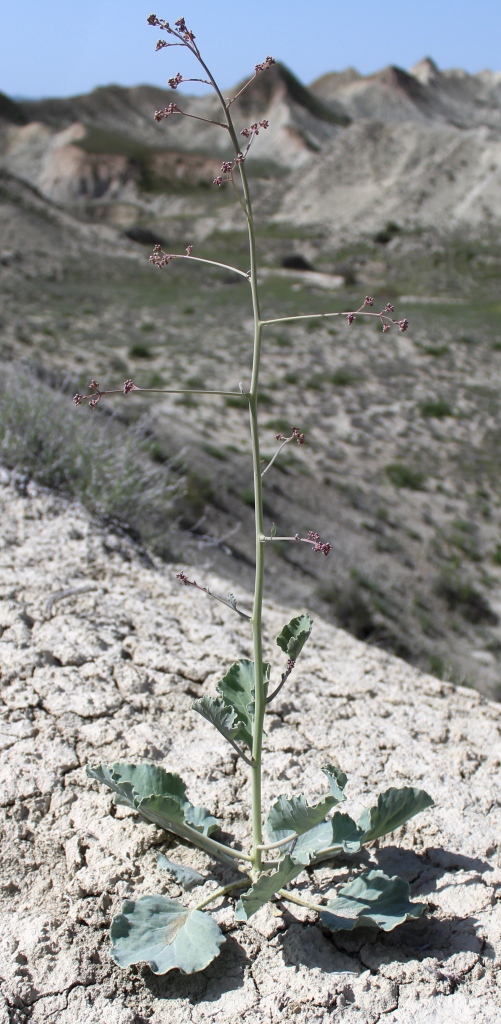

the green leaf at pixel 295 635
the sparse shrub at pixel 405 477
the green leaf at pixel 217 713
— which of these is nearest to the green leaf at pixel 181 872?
the green leaf at pixel 217 713

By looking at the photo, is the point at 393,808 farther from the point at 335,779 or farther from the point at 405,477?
the point at 405,477

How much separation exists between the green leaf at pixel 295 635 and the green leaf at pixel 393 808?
1.53ft

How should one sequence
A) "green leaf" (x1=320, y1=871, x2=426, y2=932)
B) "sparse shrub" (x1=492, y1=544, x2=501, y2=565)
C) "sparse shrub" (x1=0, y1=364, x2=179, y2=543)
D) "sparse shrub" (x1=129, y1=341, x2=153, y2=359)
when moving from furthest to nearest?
"sparse shrub" (x1=129, y1=341, x2=153, y2=359), "sparse shrub" (x1=492, y1=544, x2=501, y2=565), "sparse shrub" (x1=0, y1=364, x2=179, y2=543), "green leaf" (x1=320, y1=871, x2=426, y2=932)

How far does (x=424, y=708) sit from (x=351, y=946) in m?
1.31

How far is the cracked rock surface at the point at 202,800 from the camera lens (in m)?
1.93

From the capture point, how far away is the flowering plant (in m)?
1.84

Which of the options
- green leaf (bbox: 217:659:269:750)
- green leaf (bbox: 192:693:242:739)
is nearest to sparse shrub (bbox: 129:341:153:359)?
green leaf (bbox: 217:659:269:750)

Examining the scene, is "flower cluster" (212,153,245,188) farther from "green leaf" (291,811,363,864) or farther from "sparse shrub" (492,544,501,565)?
"sparse shrub" (492,544,501,565)

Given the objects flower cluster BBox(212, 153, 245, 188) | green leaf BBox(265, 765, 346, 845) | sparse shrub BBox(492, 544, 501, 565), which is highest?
flower cluster BBox(212, 153, 245, 188)

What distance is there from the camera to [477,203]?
Result: 4594 centimetres

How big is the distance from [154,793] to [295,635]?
58cm

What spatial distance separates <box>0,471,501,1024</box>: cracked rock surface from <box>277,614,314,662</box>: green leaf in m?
0.71

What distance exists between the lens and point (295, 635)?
2225 millimetres

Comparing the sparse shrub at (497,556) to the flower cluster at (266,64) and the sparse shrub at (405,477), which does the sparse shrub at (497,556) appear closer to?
the sparse shrub at (405,477)
